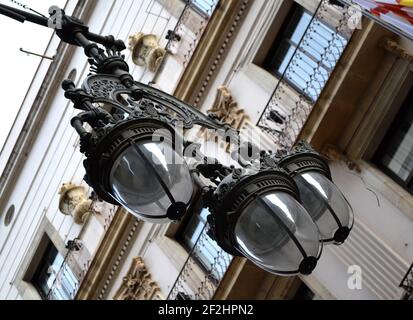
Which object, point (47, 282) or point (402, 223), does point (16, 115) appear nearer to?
point (47, 282)

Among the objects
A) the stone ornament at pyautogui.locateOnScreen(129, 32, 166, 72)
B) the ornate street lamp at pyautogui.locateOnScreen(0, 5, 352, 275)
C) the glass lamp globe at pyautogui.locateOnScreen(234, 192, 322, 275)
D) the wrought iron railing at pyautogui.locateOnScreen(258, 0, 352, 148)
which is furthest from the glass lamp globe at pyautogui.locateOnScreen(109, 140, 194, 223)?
the stone ornament at pyautogui.locateOnScreen(129, 32, 166, 72)

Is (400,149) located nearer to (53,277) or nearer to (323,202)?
(323,202)

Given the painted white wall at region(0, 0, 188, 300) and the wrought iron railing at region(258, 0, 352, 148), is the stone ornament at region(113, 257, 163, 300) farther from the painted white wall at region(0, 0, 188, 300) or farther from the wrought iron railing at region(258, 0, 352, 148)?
the wrought iron railing at region(258, 0, 352, 148)

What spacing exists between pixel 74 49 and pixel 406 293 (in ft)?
34.5

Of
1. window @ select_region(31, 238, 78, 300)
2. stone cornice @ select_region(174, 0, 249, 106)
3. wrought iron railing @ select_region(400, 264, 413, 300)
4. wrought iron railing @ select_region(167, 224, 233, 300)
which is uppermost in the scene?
stone cornice @ select_region(174, 0, 249, 106)

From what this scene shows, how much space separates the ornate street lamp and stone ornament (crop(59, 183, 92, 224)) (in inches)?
367

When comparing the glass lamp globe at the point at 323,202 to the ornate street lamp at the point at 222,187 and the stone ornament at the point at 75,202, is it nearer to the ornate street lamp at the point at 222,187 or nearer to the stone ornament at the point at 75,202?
the ornate street lamp at the point at 222,187

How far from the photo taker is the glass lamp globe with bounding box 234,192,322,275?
414cm

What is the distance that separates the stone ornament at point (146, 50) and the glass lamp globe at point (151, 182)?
31.6 feet

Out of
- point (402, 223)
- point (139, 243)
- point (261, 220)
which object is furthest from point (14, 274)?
point (261, 220)

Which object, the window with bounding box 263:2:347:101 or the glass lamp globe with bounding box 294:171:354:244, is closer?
the glass lamp globe with bounding box 294:171:354:244

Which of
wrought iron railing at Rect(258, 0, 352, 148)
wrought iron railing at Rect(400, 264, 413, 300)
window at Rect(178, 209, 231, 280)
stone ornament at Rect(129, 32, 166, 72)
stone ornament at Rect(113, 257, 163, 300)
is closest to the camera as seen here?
wrought iron railing at Rect(400, 264, 413, 300)

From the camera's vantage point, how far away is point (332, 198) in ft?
15.7
